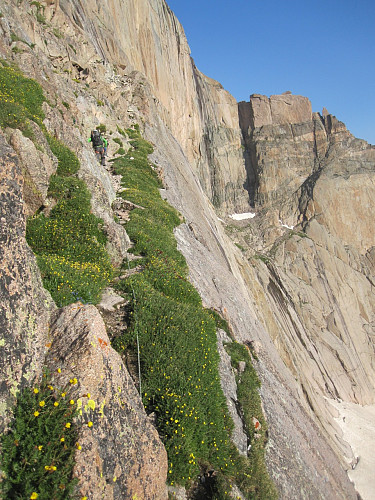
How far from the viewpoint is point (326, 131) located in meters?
81.3

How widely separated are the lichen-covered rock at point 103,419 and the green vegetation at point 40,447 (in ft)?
0.47

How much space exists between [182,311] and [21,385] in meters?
4.48

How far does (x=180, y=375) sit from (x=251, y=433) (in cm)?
273

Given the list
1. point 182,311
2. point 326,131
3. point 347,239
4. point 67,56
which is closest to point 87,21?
point 67,56

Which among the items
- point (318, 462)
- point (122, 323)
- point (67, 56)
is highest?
point (67, 56)

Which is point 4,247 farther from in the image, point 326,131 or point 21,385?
point 326,131

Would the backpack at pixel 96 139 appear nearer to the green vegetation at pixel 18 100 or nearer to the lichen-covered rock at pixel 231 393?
the green vegetation at pixel 18 100

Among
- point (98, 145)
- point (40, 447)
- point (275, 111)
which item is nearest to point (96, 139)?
point (98, 145)

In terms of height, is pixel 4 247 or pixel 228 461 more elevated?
pixel 4 247

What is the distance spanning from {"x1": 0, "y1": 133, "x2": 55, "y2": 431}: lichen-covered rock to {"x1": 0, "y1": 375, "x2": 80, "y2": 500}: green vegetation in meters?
0.19

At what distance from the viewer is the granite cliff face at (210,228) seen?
4.68 m

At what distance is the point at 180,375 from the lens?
6.54 meters

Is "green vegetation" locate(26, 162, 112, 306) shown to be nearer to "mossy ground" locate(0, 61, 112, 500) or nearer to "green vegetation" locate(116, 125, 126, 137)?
"mossy ground" locate(0, 61, 112, 500)

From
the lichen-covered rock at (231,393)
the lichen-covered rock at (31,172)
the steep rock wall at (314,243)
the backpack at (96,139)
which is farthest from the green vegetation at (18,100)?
the steep rock wall at (314,243)
